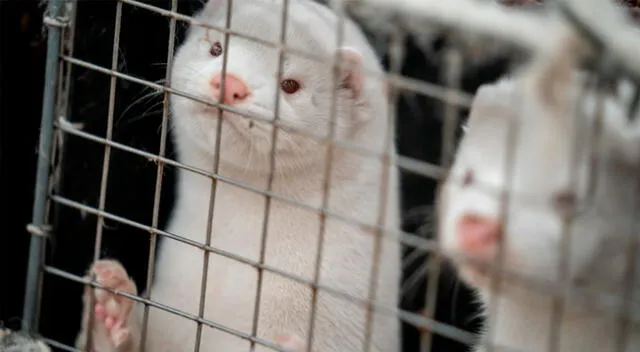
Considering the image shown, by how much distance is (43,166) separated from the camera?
6.66ft

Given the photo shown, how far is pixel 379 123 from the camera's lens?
231 centimetres

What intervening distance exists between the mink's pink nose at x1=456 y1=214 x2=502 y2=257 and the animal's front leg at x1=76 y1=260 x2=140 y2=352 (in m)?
0.89

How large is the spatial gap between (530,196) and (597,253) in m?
0.15

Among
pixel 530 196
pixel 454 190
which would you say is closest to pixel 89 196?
pixel 454 190

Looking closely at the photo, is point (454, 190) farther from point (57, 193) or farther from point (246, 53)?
point (57, 193)

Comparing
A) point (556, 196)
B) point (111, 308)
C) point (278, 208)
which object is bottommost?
point (111, 308)

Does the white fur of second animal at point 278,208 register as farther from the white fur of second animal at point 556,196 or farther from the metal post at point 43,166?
the white fur of second animal at point 556,196

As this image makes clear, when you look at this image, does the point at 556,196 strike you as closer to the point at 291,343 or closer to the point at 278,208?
the point at 291,343

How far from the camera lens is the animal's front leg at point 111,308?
2.08m

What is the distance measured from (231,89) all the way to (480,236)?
73 cm

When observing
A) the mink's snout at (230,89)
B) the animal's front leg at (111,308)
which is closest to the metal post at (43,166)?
the animal's front leg at (111,308)

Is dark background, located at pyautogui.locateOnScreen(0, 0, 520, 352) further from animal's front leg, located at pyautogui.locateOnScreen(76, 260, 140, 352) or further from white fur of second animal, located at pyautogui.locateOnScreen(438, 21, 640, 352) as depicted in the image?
white fur of second animal, located at pyautogui.locateOnScreen(438, 21, 640, 352)

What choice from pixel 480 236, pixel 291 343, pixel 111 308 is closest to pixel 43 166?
pixel 111 308

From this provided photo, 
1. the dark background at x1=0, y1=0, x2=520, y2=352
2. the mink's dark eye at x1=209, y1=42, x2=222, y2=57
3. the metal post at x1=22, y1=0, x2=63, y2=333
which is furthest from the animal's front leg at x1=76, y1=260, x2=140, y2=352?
the mink's dark eye at x1=209, y1=42, x2=222, y2=57
